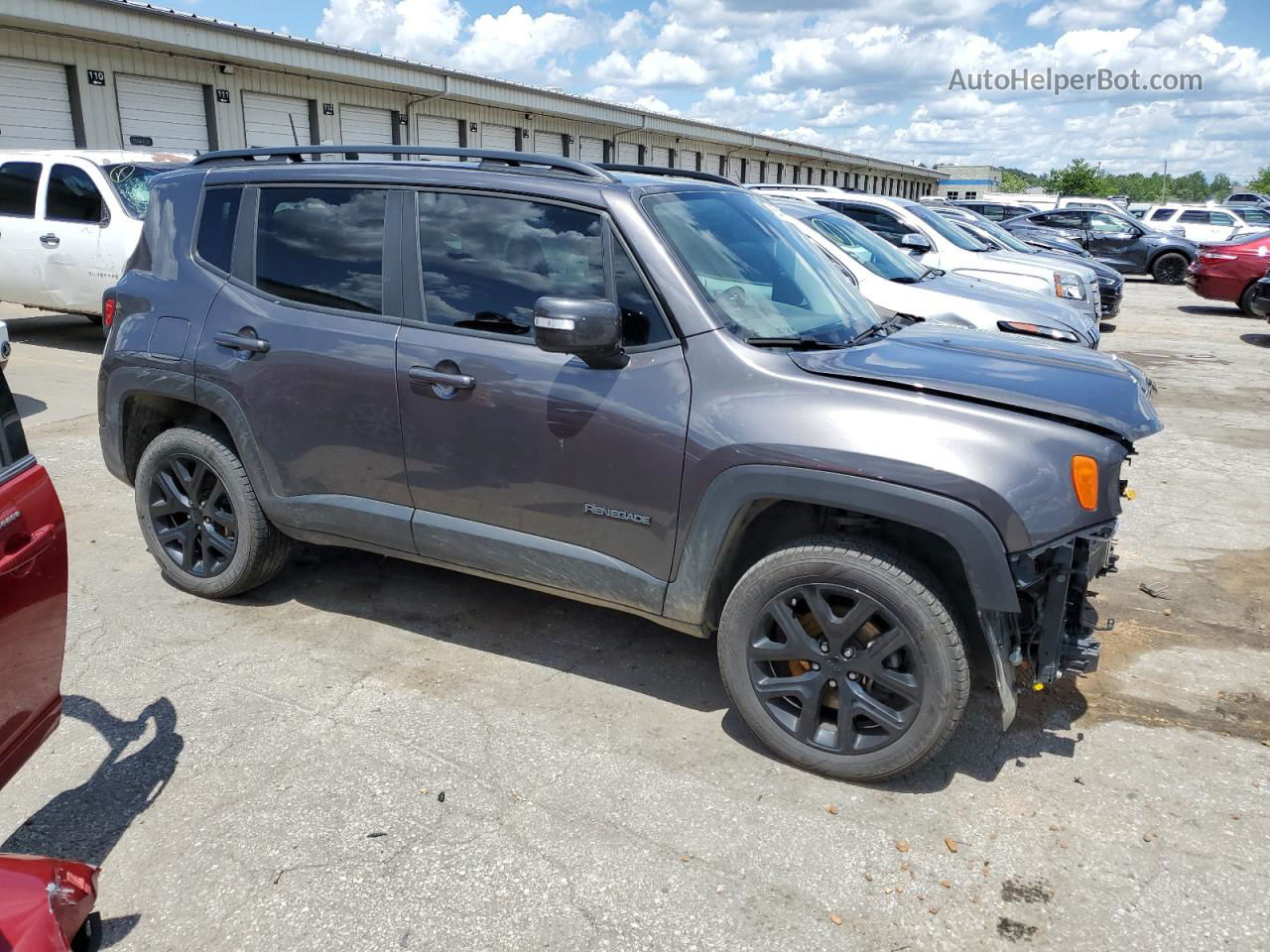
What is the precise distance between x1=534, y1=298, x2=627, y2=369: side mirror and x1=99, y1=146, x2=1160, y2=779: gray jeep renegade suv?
12 mm

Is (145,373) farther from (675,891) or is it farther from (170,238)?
(675,891)

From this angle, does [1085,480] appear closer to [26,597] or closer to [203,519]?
[26,597]

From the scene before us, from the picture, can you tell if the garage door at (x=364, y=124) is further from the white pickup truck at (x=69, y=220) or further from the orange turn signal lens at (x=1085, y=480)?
the orange turn signal lens at (x=1085, y=480)

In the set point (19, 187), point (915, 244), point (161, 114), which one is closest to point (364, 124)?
point (161, 114)

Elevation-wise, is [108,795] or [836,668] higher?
[836,668]

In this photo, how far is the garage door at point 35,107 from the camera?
15.0 meters

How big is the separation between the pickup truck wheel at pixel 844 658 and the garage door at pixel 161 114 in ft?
57.5

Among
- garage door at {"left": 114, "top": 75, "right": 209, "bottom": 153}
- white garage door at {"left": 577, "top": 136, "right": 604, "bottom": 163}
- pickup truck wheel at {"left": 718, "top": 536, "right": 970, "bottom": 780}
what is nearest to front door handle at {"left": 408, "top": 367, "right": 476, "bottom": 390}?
pickup truck wheel at {"left": 718, "top": 536, "right": 970, "bottom": 780}

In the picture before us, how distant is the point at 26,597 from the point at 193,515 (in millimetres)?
2384

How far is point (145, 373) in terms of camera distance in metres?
4.37

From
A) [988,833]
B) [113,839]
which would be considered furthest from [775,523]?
[113,839]

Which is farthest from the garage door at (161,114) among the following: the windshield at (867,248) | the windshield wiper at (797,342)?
the windshield wiper at (797,342)

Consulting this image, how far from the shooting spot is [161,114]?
57.0ft

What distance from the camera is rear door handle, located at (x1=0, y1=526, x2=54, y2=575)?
212cm
